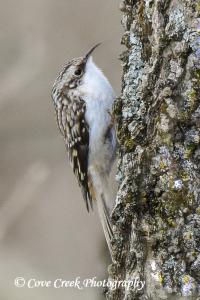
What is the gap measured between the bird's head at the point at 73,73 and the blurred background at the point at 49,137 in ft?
0.43

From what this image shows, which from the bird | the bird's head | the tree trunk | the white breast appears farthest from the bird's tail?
the tree trunk

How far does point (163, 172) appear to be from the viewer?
2.39 metres

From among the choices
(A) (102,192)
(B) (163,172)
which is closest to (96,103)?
(A) (102,192)

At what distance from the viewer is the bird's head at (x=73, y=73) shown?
12.6ft

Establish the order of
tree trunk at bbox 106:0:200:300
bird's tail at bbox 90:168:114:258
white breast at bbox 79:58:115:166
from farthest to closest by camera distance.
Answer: bird's tail at bbox 90:168:114:258 → white breast at bbox 79:58:115:166 → tree trunk at bbox 106:0:200:300

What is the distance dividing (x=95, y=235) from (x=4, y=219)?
1075 mm

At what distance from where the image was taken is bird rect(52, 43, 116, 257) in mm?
3748

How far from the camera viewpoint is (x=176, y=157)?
2.38 metres

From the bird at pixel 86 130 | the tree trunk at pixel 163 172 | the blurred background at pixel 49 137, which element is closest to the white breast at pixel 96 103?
the bird at pixel 86 130

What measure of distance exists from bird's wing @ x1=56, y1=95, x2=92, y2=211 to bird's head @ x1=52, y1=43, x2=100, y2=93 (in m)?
0.07

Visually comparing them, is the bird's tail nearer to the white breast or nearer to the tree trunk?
the white breast

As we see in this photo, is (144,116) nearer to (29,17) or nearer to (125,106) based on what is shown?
(125,106)

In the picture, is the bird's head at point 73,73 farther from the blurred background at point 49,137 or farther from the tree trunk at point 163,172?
the tree trunk at point 163,172

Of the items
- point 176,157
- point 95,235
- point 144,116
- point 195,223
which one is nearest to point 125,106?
point 144,116
